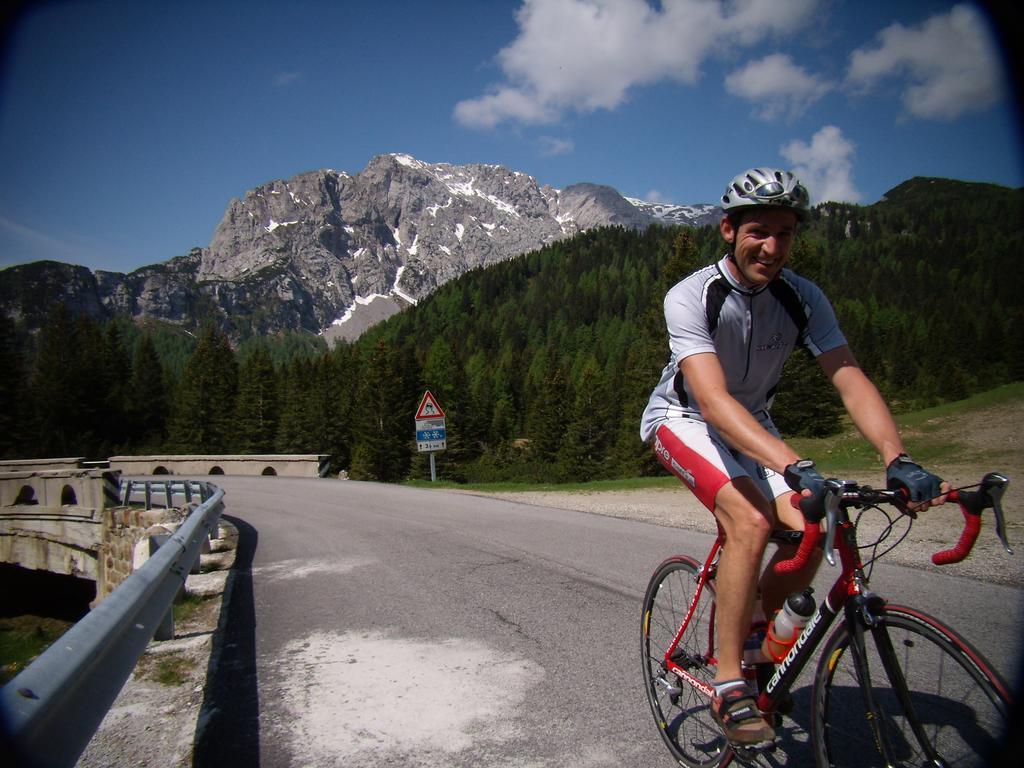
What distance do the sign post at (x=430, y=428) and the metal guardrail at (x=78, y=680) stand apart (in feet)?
61.9

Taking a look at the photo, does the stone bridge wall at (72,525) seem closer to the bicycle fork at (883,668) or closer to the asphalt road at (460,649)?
the asphalt road at (460,649)

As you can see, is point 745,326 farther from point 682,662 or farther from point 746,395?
point 682,662

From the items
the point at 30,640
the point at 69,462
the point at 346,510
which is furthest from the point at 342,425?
the point at 346,510

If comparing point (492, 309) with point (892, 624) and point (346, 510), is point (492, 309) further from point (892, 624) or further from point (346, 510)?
point (892, 624)

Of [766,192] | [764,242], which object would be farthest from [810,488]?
[766,192]

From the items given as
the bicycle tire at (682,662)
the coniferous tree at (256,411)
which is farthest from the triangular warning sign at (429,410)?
the coniferous tree at (256,411)

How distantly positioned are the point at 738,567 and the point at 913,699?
692mm

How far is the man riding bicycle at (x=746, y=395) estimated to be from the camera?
2490mm

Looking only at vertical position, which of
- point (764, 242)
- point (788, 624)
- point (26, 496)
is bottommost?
point (26, 496)

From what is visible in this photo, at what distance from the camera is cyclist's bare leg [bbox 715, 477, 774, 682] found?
2504mm

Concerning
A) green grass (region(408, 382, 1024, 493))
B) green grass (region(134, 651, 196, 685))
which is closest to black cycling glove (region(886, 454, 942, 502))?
green grass (region(134, 651, 196, 685))

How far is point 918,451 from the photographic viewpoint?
16828 millimetres

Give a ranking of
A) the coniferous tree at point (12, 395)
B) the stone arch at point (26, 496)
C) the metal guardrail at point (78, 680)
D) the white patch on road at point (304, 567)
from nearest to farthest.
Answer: the metal guardrail at point (78, 680) → the white patch on road at point (304, 567) → the stone arch at point (26, 496) → the coniferous tree at point (12, 395)

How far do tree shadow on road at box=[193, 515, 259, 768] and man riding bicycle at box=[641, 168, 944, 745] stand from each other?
2.19 meters
